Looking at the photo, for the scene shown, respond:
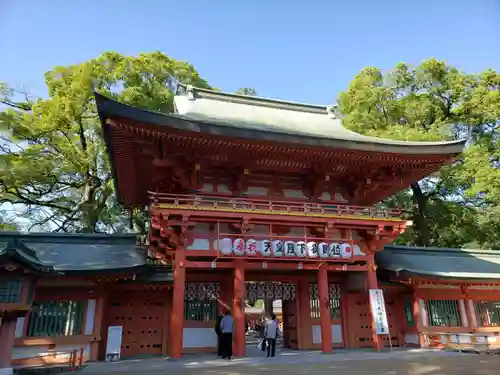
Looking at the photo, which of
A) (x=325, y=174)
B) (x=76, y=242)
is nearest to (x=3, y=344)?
(x=76, y=242)

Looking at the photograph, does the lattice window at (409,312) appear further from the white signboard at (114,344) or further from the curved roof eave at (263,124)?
the white signboard at (114,344)

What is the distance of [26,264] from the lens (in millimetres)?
8406

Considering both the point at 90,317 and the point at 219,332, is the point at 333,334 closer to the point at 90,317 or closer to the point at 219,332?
the point at 219,332

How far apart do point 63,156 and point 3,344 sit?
16662 millimetres

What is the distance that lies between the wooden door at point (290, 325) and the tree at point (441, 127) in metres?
14.7

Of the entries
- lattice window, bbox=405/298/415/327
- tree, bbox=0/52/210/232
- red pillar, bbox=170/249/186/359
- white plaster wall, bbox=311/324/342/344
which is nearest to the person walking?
red pillar, bbox=170/249/186/359

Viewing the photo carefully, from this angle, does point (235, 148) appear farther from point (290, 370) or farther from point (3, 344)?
point (3, 344)

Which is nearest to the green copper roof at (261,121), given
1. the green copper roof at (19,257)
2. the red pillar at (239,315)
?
the green copper roof at (19,257)

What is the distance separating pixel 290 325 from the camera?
47.2 ft

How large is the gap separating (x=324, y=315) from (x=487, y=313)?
28.7ft

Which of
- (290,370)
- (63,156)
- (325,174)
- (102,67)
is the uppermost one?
(102,67)

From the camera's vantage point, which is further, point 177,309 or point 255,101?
point 255,101

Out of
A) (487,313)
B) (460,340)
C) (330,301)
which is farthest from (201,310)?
(487,313)

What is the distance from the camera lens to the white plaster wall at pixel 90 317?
38.3 feet
